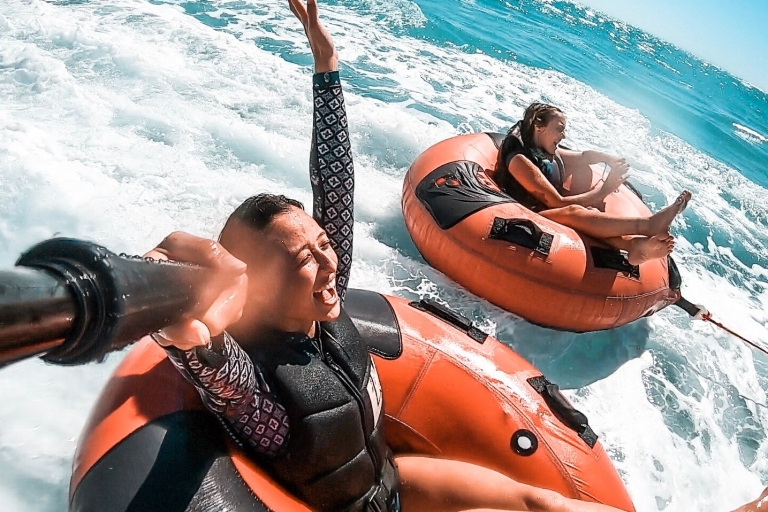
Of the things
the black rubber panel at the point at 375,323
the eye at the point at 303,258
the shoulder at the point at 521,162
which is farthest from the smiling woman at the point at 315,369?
the shoulder at the point at 521,162

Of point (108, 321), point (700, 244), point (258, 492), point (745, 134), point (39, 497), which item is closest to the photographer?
point (108, 321)

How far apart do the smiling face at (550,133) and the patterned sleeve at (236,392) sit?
2706 millimetres

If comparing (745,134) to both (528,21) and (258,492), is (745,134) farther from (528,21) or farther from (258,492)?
(258,492)

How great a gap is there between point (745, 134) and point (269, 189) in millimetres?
13980

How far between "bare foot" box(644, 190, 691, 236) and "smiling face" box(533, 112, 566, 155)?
31.3 inches

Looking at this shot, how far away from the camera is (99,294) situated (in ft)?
1.94

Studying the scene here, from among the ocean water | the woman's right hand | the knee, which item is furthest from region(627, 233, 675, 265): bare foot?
the woman's right hand

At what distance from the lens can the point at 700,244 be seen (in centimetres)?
563

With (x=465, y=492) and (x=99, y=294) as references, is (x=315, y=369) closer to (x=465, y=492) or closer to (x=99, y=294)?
(x=465, y=492)

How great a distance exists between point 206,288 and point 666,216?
9.12 feet

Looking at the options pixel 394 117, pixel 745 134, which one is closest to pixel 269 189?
pixel 394 117

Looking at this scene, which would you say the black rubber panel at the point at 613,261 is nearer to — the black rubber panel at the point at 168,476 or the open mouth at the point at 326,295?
the open mouth at the point at 326,295

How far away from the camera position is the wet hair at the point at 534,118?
11.4 feet

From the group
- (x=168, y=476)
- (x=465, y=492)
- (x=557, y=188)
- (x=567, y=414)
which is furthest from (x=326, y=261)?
(x=557, y=188)
